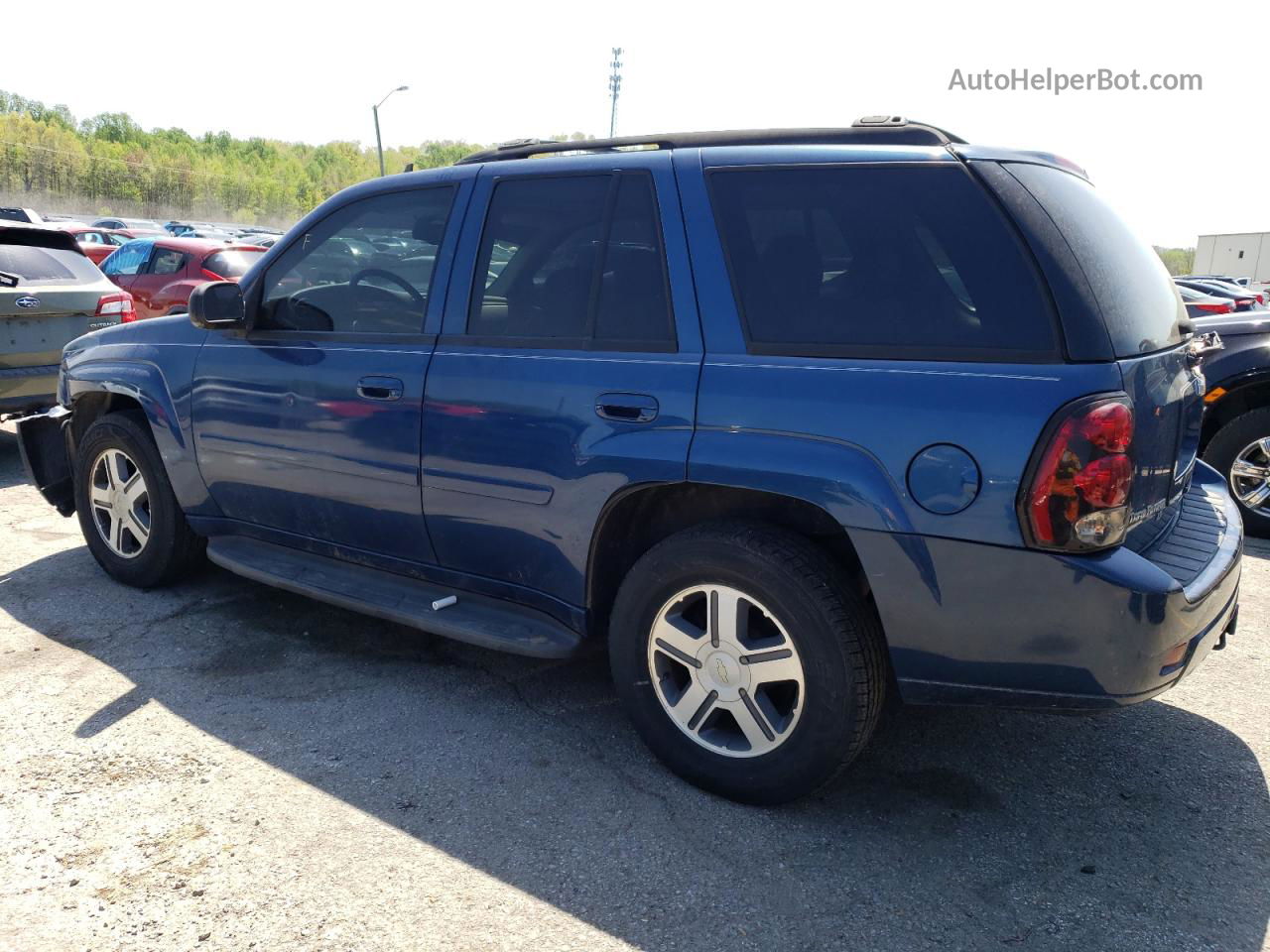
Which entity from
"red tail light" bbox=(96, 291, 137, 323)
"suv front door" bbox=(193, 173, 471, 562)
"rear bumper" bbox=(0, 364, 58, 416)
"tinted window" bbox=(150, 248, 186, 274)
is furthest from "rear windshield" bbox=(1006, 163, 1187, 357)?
"tinted window" bbox=(150, 248, 186, 274)

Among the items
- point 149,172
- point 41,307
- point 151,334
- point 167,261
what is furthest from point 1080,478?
point 149,172

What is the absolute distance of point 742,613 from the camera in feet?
9.40

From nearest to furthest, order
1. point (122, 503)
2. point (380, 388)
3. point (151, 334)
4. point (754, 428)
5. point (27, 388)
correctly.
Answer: point (754, 428), point (380, 388), point (151, 334), point (122, 503), point (27, 388)

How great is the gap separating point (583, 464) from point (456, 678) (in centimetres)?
125

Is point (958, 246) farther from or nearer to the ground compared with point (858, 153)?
nearer to the ground

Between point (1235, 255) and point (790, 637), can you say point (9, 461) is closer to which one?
point (790, 637)

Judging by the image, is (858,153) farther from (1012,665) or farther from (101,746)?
(101,746)

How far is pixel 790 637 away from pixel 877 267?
3.39 feet

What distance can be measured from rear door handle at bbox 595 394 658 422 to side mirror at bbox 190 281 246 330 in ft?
5.76

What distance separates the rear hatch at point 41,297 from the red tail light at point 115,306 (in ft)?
0.16

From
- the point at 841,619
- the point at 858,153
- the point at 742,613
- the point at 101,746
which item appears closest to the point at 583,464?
the point at 742,613

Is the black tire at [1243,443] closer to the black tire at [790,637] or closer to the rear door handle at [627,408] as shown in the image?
the black tire at [790,637]

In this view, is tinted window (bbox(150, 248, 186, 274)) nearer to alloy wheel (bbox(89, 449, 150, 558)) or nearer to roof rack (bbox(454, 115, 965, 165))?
alloy wheel (bbox(89, 449, 150, 558))

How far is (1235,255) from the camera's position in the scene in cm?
6259
